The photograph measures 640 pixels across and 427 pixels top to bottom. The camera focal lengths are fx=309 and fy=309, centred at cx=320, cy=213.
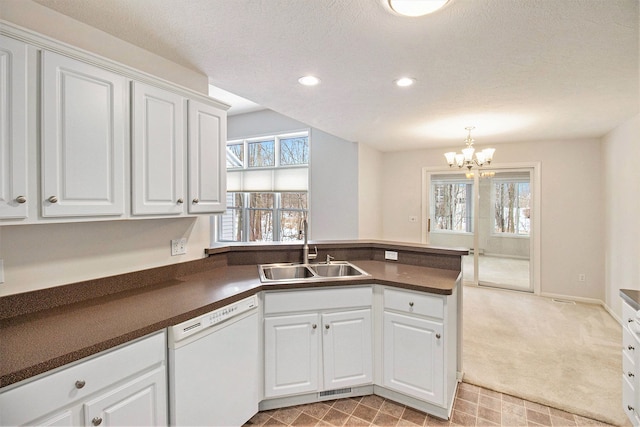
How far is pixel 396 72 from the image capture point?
2309 mm

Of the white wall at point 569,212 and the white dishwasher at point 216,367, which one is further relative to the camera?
the white wall at point 569,212

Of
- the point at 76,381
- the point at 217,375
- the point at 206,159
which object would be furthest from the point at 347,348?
the point at 206,159

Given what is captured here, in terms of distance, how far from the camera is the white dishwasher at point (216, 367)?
154cm

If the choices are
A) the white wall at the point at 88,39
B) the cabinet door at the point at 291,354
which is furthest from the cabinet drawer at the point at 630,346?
the white wall at the point at 88,39

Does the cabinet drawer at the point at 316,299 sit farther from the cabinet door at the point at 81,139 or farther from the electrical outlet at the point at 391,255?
the cabinet door at the point at 81,139

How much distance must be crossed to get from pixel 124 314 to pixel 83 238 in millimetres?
569

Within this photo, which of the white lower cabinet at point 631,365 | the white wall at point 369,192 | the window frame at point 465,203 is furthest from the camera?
the window frame at point 465,203

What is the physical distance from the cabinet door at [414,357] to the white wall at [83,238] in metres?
1.67

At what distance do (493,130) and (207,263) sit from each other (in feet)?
13.1

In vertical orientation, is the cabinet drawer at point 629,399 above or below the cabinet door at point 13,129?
below

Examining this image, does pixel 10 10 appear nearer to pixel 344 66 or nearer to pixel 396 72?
pixel 344 66

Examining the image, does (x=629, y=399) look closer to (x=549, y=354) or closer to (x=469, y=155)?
(x=549, y=354)

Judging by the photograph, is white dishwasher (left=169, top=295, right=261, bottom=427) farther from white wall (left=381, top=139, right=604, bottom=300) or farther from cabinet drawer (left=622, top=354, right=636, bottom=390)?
white wall (left=381, top=139, right=604, bottom=300)

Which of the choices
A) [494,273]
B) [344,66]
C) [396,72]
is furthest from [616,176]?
[344,66]
